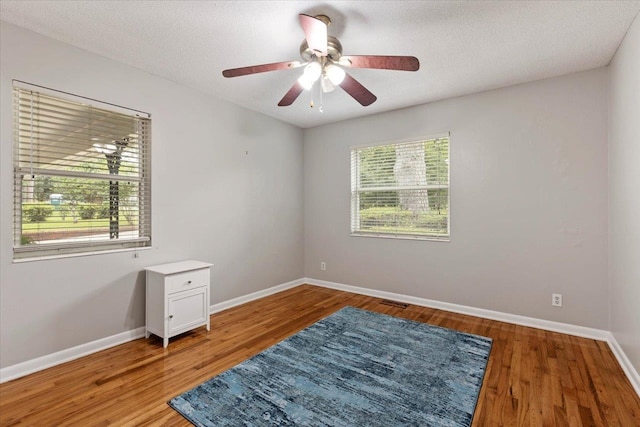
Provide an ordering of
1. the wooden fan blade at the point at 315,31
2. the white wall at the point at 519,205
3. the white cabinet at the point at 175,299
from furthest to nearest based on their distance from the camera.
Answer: the white wall at the point at 519,205, the white cabinet at the point at 175,299, the wooden fan blade at the point at 315,31

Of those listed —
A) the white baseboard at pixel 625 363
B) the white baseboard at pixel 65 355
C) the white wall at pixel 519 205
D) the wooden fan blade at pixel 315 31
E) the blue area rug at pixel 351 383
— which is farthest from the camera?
the white wall at pixel 519 205

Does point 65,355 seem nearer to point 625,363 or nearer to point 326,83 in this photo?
point 326,83

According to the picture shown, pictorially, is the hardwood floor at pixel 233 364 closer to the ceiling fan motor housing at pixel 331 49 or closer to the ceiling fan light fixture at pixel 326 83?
the ceiling fan light fixture at pixel 326 83

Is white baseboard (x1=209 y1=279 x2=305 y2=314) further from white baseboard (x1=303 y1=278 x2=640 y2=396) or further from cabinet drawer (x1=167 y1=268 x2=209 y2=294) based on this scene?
white baseboard (x1=303 y1=278 x2=640 y2=396)

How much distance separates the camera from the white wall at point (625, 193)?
6.88ft

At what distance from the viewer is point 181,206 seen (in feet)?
10.6

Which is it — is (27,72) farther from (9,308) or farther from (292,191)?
(292,191)

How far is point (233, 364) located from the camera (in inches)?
93.1

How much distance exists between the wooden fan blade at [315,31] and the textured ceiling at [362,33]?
0.97ft

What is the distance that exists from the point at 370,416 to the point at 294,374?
0.66 m

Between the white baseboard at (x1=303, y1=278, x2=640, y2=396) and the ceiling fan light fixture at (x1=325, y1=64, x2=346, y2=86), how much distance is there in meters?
2.91

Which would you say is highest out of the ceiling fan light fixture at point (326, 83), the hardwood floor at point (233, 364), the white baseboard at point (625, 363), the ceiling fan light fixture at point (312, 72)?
the ceiling fan light fixture at point (326, 83)

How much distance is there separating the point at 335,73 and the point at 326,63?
0.66ft

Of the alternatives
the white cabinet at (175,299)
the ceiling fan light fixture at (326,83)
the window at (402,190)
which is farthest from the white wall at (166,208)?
the ceiling fan light fixture at (326,83)
